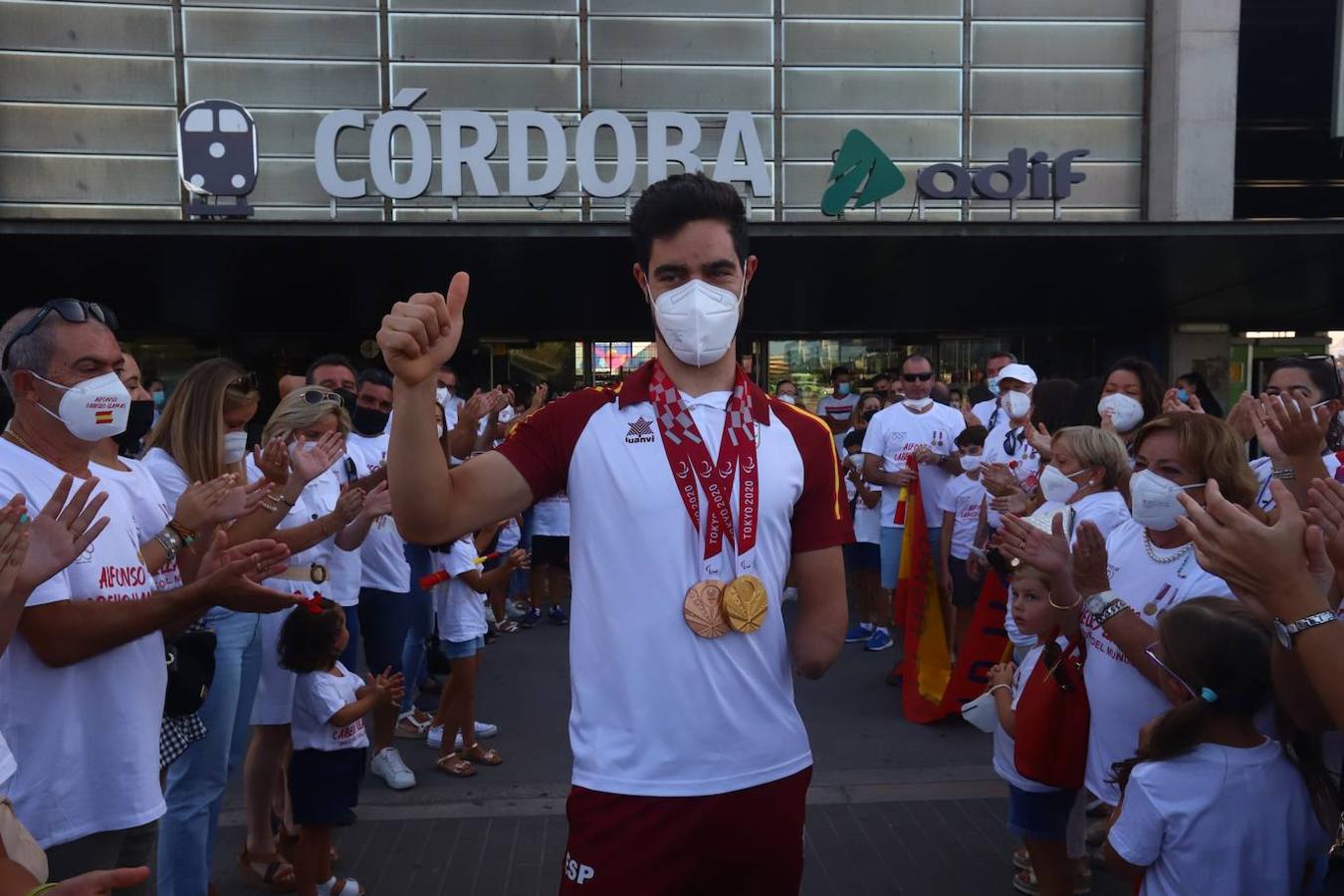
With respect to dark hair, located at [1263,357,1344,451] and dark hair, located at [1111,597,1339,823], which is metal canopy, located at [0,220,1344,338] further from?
dark hair, located at [1111,597,1339,823]

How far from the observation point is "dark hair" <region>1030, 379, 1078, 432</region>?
570 cm

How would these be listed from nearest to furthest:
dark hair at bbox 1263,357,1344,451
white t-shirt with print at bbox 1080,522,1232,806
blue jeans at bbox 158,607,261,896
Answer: white t-shirt with print at bbox 1080,522,1232,806 → blue jeans at bbox 158,607,261,896 → dark hair at bbox 1263,357,1344,451

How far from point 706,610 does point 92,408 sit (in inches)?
68.0

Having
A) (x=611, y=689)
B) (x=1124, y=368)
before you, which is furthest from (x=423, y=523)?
(x=1124, y=368)

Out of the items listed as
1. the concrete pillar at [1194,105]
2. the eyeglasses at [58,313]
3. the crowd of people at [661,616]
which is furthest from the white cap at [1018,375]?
the concrete pillar at [1194,105]

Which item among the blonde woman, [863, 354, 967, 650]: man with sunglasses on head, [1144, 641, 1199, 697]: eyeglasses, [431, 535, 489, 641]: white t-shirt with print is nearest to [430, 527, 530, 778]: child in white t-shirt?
[431, 535, 489, 641]: white t-shirt with print

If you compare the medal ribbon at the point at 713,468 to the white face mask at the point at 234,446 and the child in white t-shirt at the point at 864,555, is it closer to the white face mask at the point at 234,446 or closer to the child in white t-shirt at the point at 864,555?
the white face mask at the point at 234,446

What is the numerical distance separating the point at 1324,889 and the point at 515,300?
49.3 ft

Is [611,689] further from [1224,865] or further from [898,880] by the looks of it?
[898,880]

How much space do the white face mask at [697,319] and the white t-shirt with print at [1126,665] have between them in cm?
180

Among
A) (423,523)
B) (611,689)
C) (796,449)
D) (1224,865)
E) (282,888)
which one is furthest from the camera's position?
(282,888)

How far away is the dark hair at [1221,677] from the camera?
252cm

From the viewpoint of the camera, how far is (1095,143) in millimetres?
16812

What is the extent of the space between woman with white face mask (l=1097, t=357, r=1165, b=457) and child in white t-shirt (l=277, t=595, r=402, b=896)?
361cm
